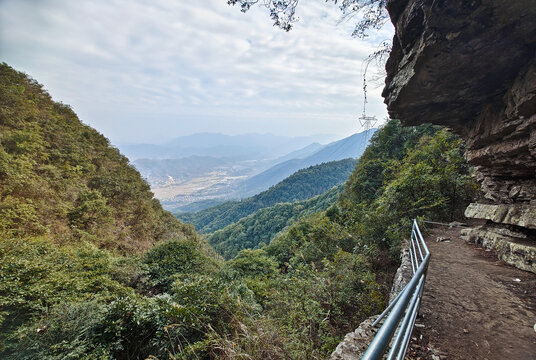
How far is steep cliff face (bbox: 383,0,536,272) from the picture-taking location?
10.0ft

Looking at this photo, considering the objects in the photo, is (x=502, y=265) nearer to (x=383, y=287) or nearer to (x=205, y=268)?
(x=383, y=287)

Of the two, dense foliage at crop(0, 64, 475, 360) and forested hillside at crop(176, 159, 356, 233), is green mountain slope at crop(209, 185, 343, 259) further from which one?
forested hillside at crop(176, 159, 356, 233)

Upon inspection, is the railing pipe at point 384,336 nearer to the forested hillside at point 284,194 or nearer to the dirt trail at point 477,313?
the dirt trail at point 477,313

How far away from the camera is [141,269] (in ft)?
32.0

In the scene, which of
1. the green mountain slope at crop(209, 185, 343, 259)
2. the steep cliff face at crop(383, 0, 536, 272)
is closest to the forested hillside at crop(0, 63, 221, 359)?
the steep cliff face at crop(383, 0, 536, 272)

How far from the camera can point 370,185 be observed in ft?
68.8

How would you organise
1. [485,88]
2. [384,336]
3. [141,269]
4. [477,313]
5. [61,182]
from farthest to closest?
1. [61,182]
2. [141,269]
3. [485,88]
4. [477,313]
5. [384,336]

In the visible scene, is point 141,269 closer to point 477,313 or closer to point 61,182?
point 61,182

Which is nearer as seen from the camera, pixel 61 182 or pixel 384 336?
pixel 384 336

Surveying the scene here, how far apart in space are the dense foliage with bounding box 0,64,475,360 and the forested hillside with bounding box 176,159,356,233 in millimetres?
61882

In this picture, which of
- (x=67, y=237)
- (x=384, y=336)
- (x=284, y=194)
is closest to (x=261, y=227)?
(x=284, y=194)

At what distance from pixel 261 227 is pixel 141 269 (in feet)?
127

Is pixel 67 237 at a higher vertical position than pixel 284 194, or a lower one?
higher

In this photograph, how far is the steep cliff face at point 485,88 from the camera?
10.0 ft
